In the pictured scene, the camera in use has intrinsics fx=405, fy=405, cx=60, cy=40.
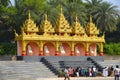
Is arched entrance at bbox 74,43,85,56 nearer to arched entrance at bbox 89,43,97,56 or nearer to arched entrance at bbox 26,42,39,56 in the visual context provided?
arched entrance at bbox 89,43,97,56

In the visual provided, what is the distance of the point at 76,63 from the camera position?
4300 cm

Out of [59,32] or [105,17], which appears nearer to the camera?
[59,32]

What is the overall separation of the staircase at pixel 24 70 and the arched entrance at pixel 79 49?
292 inches

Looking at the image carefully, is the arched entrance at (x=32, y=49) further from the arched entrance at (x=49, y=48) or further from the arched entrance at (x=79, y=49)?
the arched entrance at (x=79, y=49)

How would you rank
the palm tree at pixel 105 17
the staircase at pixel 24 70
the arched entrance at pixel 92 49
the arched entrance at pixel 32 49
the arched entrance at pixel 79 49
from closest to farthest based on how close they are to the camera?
the staircase at pixel 24 70, the arched entrance at pixel 32 49, the arched entrance at pixel 79 49, the arched entrance at pixel 92 49, the palm tree at pixel 105 17

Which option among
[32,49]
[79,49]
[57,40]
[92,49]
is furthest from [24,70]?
[92,49]

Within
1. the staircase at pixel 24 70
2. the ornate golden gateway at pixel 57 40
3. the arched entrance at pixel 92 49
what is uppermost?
the ornate golden gateway at pixel 57 40

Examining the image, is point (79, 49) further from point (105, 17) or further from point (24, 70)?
point (105, 17)

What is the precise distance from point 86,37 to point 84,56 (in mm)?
2217

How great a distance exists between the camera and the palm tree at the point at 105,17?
59594 mm

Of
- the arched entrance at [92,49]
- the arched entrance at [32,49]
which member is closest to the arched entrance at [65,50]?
the arched entrance at [92,49]

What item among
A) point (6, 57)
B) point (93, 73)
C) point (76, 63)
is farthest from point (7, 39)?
point (93, 73)

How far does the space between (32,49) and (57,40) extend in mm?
2977

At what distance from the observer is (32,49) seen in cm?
4528
